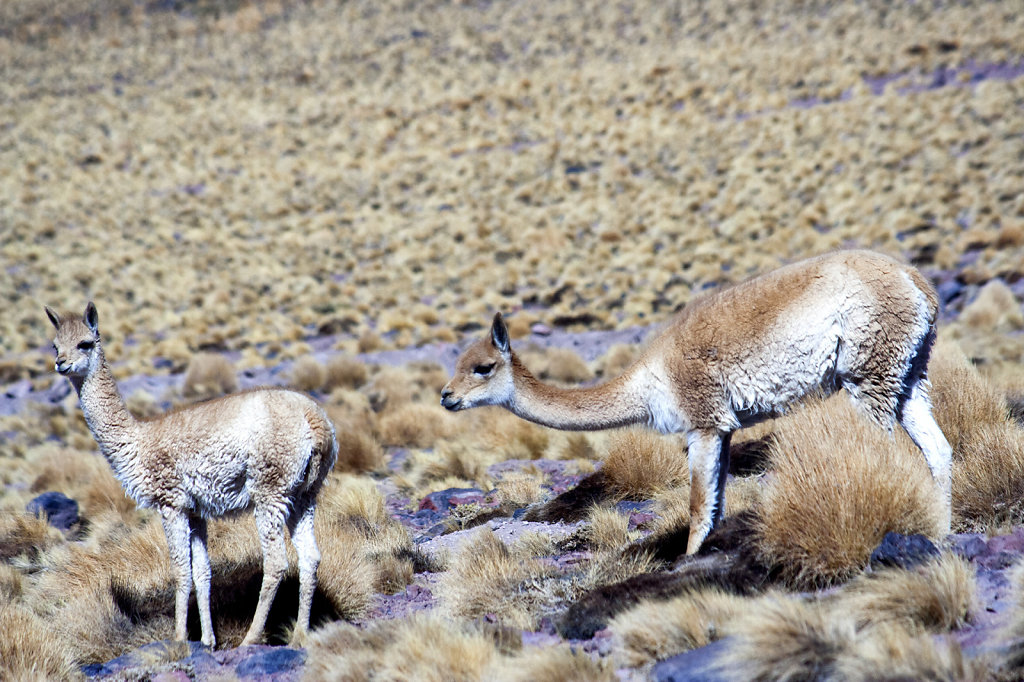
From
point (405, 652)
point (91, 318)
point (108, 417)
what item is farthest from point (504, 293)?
point (405, 652)

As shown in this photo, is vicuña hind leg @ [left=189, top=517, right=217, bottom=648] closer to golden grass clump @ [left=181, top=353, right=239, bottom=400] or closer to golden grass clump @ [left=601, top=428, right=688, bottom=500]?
golden grass clump @ [left=601, top=428, right=688, bottom=500]

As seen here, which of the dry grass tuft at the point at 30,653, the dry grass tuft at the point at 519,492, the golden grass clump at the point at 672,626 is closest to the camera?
the golden grass clump at the point at 672,626

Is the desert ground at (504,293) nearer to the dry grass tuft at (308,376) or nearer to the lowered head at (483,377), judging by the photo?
the dry grass tuft at (308,376)

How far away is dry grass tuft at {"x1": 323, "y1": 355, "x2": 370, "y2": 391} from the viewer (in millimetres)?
16873

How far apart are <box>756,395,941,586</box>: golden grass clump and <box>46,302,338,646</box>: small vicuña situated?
2850mm

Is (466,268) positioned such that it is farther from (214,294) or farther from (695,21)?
(695,21)

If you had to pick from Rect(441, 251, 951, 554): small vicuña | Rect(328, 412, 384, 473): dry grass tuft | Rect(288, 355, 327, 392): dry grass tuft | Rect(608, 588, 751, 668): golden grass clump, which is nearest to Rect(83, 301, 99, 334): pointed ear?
Rect(441, 251, 951, 554): small vicuña

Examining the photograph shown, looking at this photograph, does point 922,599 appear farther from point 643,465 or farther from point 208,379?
point 208,379

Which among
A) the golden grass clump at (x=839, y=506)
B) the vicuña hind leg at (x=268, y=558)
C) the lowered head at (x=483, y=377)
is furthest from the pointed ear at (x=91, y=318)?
the golden grass clump at (x=839, y=506)

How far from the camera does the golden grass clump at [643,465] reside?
8188 mm

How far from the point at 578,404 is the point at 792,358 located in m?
1.54

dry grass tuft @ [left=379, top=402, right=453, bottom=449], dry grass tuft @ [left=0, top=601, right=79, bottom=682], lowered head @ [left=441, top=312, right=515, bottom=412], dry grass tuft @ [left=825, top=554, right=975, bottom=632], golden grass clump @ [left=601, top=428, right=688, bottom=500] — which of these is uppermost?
lowered head @ [left=441, top=312, right=515, bottom=412]

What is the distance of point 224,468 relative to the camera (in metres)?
5.46

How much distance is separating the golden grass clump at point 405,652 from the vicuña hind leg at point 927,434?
117 inches
